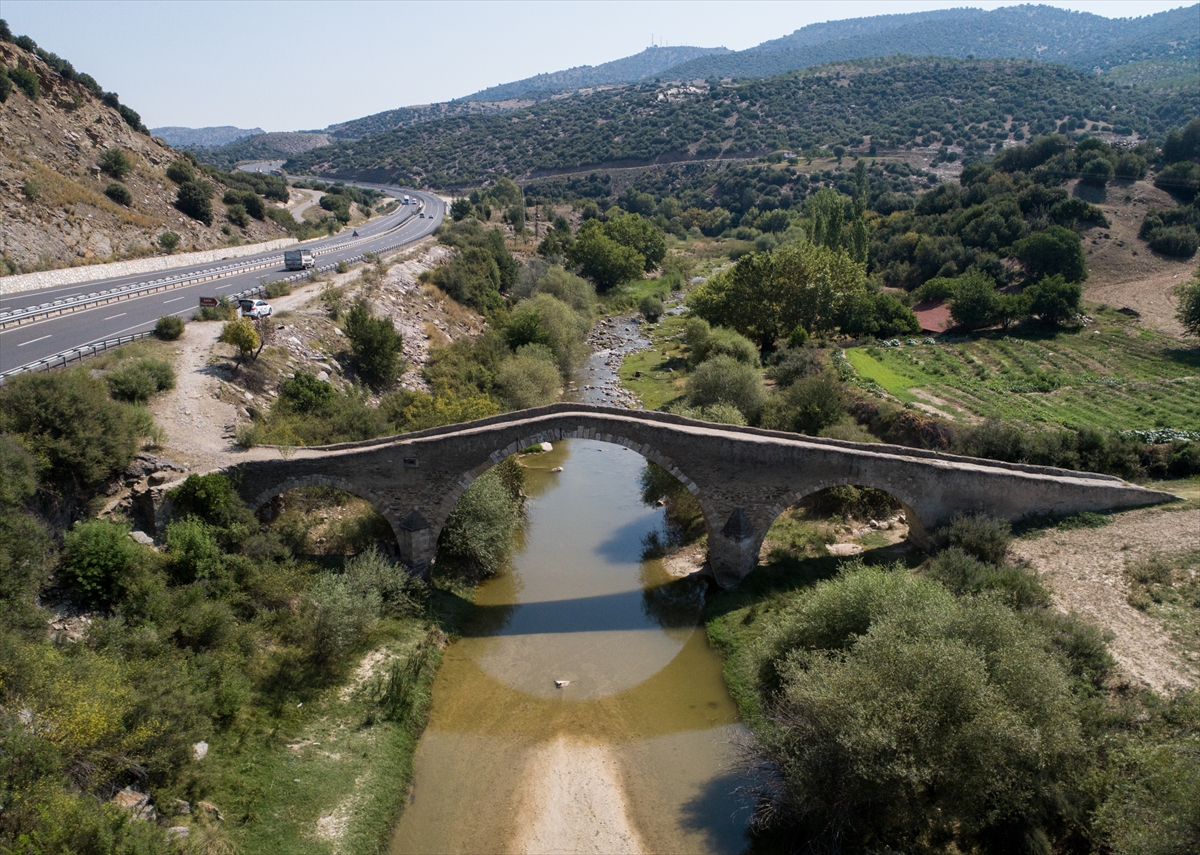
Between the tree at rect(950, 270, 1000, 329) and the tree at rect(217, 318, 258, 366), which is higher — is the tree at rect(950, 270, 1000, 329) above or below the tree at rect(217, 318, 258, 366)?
below

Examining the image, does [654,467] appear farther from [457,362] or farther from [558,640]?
[457,362]

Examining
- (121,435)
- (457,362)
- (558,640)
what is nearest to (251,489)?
(121,435)

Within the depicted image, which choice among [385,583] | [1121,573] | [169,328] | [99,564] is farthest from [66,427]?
[1121,573]

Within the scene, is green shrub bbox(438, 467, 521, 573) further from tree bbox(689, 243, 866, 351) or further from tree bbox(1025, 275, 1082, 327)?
tree bbox(1025, 275, 1082, 327)

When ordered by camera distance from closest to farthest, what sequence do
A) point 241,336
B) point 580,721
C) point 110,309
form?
point 580,721 < point 241,336 < point 110,309

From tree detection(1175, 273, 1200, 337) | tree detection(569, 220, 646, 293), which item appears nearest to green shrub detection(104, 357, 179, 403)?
tree detection(569, 220, 646, 293)

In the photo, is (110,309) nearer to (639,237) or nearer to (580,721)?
(580,721)

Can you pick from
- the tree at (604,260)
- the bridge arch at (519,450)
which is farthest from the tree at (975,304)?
the tree at (604,260)
